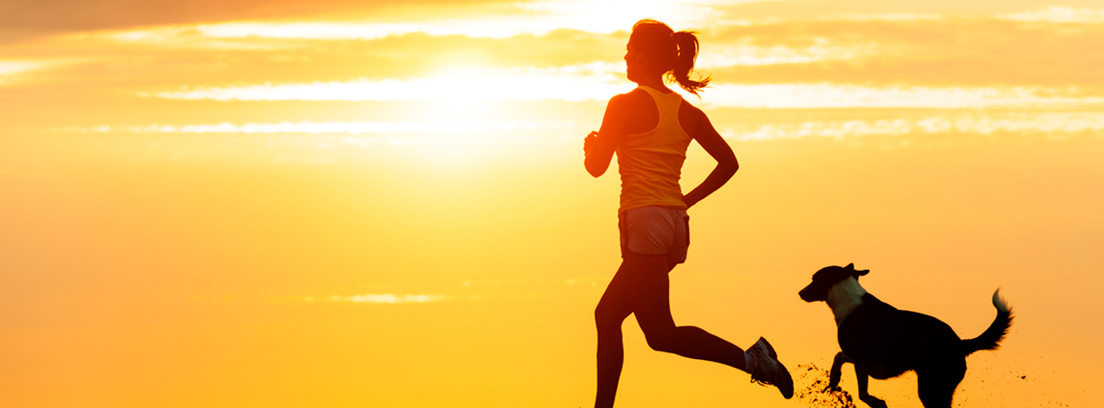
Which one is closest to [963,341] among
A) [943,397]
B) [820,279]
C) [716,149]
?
[943,397]

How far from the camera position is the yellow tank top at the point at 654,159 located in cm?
539

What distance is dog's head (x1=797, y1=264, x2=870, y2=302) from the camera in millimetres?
7617

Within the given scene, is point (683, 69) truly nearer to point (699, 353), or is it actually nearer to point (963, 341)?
point (699, 353)

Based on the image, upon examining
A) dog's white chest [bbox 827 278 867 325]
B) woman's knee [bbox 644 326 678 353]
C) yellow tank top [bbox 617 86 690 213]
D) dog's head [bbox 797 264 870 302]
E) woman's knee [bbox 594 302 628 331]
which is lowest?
woman's knee [bbox 644 326 678 353]

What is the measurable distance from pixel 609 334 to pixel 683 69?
1.52m

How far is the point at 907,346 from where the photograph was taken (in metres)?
6.79

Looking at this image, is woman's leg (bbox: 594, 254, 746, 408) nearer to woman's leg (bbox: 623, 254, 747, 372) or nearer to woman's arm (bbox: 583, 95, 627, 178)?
woman's leg (bbox: 623, 254, 747, 372)

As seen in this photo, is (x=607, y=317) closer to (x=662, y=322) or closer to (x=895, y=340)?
(x=662, y=322)

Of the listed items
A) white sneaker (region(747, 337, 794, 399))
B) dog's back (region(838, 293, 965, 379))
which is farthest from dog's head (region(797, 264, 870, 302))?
white sneaker (region(747, 337, 794, 399))

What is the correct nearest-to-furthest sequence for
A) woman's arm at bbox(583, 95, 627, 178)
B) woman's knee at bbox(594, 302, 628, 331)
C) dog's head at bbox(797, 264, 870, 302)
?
woman's arm at bbox(583, 95, 627, 178), woman's knee at bbox(594, 302, 628, 331), dog's head at bbox(797, 264, 870, 302)

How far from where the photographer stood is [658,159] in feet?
17.7

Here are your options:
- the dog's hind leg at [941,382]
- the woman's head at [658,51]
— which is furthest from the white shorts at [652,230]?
the dog's hind leg at [941,382]

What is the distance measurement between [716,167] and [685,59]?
651 millimetres

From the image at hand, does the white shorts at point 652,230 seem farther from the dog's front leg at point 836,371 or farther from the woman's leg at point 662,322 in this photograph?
the dog's front leg at point 836,371
